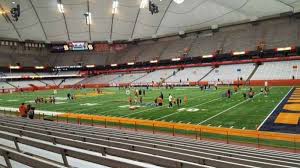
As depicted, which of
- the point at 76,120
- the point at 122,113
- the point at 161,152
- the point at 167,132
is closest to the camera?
the point at 161,152

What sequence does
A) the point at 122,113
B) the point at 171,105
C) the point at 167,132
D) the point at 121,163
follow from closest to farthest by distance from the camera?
1. the point at 121,163
2. the point at 167,132
3. the point at 122,113
4. the point at 171,105

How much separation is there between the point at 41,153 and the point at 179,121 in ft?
46.5

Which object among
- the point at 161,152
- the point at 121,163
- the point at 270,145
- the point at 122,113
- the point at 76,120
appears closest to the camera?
the point at 121,163

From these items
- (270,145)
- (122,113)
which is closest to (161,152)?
(270,145)

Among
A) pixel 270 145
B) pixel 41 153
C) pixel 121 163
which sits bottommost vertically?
pixel 270 145

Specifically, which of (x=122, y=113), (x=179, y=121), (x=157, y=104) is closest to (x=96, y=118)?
(x=122, y=113)

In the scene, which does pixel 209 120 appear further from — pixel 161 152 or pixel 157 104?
pixel 161 152

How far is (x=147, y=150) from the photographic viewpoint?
629cm

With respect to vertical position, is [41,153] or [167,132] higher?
[41,153]

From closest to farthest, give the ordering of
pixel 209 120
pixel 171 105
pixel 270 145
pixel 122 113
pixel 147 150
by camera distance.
A: pixel 147 150 → pixel 270 145 → pixel 209 120 → pixel 122 113 → pixel 171 105

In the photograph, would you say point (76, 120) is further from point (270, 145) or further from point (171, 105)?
point (270, 145)

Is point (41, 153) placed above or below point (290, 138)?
above

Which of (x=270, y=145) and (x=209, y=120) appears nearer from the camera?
(x=270, y=145)

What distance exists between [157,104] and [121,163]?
83.6 ft
